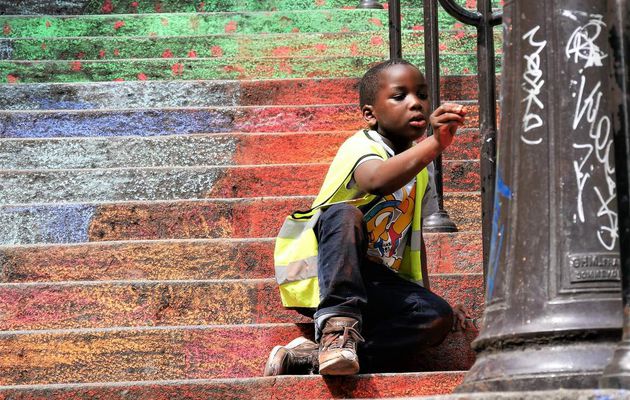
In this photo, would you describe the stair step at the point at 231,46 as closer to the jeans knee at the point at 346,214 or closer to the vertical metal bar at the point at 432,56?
the vertical metal bar at the point at 432,56

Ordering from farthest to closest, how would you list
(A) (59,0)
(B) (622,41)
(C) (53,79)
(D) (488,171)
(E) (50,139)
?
(A) (59,0), (C) (53,79), (E) (50,139), (D) (488,171), (B) (622,41)

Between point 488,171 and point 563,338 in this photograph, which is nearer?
point 563,338

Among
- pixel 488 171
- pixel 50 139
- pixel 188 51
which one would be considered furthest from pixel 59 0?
pixel 488 171

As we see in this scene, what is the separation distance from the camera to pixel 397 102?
4.46 meters

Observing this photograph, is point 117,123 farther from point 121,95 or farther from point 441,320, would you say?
point 441,320

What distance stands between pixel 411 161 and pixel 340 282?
0.40 metres

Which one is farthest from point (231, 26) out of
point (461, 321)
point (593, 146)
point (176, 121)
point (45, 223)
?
point (593, 146)

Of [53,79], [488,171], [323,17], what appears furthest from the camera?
[323,17]

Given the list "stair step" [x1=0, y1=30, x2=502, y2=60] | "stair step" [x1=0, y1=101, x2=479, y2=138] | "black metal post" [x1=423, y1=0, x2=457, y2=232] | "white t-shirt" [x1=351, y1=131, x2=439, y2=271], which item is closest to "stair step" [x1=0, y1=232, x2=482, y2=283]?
"black metal post" [x1=423, y1=0, x2=457, y2=232]

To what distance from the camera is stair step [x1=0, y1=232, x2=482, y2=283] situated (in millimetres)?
4945

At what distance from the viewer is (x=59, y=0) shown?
869 cm

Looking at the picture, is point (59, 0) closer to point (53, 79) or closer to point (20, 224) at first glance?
point (53, 79)

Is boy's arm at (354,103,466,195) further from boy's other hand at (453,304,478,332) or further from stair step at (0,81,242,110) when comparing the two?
stair step at (0,81,242,110)

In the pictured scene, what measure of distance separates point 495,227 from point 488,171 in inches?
41.7
